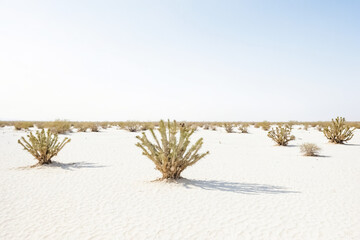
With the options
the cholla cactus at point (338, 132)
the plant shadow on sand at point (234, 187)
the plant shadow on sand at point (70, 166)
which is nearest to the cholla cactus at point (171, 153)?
the plant shadow on sand at point (234, 187)

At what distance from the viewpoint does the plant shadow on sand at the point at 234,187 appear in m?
6.36

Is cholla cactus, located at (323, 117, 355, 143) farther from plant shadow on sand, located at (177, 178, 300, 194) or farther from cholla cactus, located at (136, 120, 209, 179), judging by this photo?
cholla cactus, located at (136, 120, 209, 179)

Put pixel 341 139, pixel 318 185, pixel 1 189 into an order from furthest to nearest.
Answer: pixel 341 139 → pixel 318 185 → pixel 1 189

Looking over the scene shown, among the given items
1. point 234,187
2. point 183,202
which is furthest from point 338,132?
point 183,202

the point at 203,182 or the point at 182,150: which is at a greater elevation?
the point at 182,150

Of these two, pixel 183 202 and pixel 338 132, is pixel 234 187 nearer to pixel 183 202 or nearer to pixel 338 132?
pixel 183 202

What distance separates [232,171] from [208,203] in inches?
141

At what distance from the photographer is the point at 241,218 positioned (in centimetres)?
464

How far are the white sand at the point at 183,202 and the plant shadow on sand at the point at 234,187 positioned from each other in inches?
0.9

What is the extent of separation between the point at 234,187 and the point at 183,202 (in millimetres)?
1799

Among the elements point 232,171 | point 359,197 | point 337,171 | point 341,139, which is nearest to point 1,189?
point 232,171

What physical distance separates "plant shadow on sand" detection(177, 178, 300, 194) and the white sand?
0.08 ft

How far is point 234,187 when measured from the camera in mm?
6754

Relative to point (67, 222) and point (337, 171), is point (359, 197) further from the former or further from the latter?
point (67, 222)
